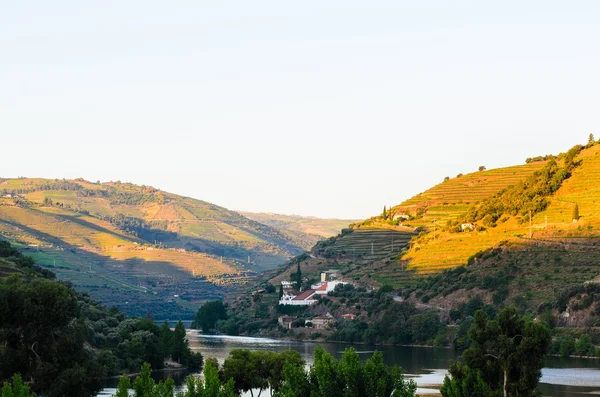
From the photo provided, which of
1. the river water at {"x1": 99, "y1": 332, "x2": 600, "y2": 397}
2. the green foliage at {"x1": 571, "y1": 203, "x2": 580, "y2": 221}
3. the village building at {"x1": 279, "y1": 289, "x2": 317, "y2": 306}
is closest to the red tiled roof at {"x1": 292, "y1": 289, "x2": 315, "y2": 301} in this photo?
the village building at {"x1": 279, "y1": 289, "x2": 317, "y2": 306}

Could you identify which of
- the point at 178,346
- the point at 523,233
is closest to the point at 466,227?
the point at 523,233

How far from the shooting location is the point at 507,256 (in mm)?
153875

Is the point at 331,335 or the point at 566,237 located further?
the point at 331,335

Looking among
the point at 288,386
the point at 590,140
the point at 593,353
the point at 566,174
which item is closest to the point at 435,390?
the point at 288,386

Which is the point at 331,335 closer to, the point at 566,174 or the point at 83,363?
the point at 566,174

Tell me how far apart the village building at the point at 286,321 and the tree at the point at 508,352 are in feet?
388

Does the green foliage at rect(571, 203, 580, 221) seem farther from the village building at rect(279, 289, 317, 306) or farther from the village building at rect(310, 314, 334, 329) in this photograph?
the village building at rect(279, 289, 317, 306)

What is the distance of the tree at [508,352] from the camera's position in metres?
64.1

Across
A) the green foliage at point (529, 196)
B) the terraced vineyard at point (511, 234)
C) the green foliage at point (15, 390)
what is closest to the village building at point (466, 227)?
the green foliage at point (529, 196)

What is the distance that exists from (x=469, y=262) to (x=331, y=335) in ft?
77.7

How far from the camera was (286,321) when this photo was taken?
18625 centimetres

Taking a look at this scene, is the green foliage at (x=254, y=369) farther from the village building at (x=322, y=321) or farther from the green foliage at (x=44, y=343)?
the village building at (x=322, y=321)

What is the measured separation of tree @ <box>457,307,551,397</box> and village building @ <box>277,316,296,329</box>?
11822 centimetres

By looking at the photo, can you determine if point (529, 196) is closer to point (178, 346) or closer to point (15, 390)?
point (178, 346)
